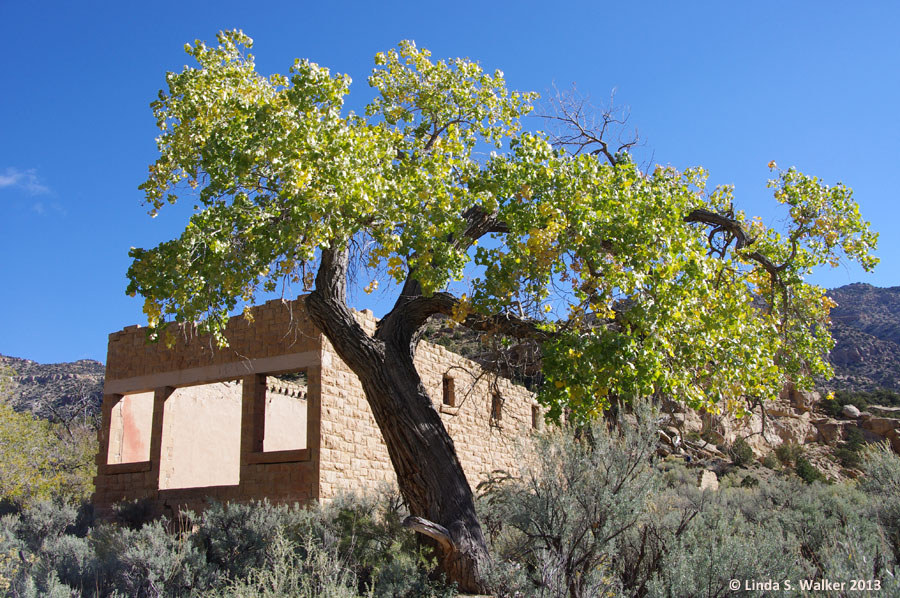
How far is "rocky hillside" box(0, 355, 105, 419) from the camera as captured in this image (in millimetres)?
30684

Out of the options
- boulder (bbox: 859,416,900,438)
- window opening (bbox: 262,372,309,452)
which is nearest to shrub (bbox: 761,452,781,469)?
boulder (bbox: 859,416,900,438)

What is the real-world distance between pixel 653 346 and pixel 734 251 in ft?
10.3

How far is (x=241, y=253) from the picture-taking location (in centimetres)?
746

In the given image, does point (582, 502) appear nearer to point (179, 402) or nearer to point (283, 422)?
point (179, 402)

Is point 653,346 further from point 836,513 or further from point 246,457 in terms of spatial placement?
point 246,457

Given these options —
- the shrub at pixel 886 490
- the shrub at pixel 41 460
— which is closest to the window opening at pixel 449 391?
the shrub at pixel 886 490

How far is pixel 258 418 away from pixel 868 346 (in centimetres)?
4057

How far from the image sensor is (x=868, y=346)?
41.6 metres

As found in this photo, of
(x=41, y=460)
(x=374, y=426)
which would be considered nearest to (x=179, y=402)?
(x=41, y=460)

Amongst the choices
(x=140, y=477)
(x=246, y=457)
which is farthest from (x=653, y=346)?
(x=140, y=477)

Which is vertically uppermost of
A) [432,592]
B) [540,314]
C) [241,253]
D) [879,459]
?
[241,253]

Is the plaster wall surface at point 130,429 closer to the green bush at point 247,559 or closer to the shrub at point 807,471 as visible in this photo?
the green bush at point 247,559

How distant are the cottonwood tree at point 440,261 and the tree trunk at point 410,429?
20 mm

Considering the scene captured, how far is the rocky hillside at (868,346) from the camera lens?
39156mm
